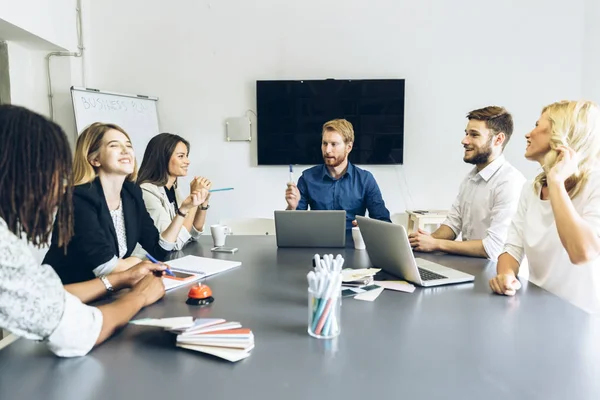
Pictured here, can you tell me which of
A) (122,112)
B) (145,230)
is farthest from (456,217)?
(122,112)

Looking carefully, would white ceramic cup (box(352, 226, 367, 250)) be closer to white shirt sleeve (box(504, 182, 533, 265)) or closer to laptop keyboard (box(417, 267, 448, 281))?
laptop keyboard (box(417, 267, 448, 281))

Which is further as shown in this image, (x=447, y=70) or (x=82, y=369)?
(x=447, y=70)

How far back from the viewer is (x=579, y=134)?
5.03ft

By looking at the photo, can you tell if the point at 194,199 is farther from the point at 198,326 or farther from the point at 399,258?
the point at 198,326

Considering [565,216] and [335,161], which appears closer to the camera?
[565,216]

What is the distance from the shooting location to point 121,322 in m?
1.07

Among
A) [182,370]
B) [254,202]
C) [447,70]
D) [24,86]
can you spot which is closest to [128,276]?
[182,370]

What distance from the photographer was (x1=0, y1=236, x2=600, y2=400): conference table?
2.68 feet

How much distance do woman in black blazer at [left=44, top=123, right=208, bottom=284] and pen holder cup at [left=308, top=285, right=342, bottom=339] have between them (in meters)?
0.84

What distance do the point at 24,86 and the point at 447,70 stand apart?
3.38 meters

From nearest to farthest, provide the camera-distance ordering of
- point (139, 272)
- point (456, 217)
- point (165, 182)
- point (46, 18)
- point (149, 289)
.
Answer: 1. point (149, 289)
2. point (139, 272)
3. point (456, 217)
4. point (165, 182)
5. point (46, 18)

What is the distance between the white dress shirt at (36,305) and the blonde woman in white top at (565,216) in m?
1.14

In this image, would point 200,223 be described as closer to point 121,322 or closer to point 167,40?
point 121,322

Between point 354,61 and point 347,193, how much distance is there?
1582 mm
